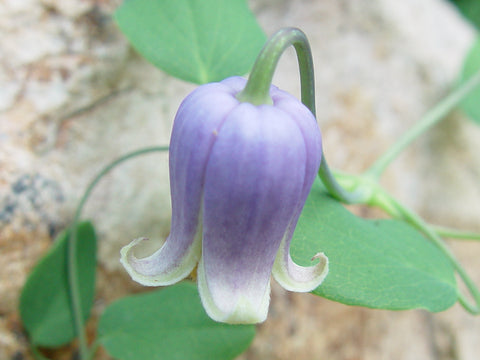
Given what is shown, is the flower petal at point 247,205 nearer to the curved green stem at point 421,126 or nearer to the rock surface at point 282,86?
the rock surface at point 282,86

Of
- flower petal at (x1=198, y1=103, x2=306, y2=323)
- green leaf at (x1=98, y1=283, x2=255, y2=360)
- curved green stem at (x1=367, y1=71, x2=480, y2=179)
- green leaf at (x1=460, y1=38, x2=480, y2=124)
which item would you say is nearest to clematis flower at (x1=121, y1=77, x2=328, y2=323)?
flower petal at (x1=198, y1=103, x2=306, y2=323)

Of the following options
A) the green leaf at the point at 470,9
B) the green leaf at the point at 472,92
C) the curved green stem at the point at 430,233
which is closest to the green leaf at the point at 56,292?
the curved green stem at the point at 430,233

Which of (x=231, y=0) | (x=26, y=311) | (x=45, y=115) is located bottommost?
(x=26, y=311)

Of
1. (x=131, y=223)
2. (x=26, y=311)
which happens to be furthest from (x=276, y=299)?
(x=26, y=311)

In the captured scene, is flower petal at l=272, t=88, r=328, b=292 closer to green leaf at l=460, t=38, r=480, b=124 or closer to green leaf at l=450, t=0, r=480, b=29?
green leaf at l=460, t=38, r=480, b=124

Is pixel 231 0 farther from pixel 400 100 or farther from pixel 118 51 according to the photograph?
pixel 400 100

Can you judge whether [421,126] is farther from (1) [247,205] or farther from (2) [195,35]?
(1) [247,205]

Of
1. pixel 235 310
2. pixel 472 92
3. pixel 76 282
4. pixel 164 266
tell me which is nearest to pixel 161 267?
pixel 164 266

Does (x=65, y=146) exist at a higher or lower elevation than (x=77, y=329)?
higher
